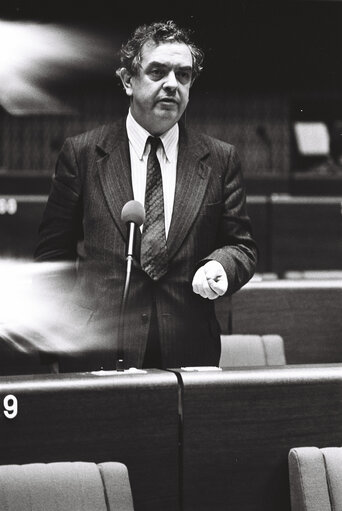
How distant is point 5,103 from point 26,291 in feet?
11.5

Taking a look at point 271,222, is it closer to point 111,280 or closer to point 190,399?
point 111,280

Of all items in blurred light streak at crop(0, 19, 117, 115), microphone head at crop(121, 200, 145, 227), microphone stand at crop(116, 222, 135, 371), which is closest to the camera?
microphone stand at crop(116, 222, 135, 371)

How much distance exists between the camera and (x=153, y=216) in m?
2.12

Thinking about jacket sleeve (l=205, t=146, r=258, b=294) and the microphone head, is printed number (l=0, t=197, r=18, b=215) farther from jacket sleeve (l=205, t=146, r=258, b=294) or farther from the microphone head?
the microphone head

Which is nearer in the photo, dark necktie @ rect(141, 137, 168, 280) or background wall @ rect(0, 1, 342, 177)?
dark necktie @ rect(141, 137, 168, 280)

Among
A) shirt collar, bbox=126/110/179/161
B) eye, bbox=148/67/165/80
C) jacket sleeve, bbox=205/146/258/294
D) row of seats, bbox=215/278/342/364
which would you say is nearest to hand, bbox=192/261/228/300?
jacket sleeve, bbox=205/146/258/294

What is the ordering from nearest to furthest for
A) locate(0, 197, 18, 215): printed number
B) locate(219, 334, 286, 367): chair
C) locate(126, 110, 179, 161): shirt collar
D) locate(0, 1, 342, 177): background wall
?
1. locate(126, 110, 179, 161): shirt collar
2. locate(219, 334, 286, 367): chair
3. locate(0, 197, 18, 215): printed number
4. locate(0, 1, 342, 177): background wall

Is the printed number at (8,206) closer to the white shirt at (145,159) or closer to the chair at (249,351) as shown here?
the chair at (249,351)

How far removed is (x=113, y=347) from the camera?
2117 mm

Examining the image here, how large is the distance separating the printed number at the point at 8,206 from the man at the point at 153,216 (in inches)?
72.0

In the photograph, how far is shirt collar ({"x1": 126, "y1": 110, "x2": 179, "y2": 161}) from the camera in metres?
2.18

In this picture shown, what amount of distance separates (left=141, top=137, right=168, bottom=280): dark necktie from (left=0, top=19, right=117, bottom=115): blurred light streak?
869 mm

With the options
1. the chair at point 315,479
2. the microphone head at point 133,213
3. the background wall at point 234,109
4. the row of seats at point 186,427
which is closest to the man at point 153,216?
the microphone head at point 133,213

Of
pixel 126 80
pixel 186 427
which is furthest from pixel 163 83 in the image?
pixel 186 427
